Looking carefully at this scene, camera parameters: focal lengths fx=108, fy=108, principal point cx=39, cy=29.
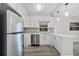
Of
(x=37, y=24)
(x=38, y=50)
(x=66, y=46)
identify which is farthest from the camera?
(x=38, y=50)

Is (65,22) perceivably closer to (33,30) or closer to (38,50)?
(33,30)

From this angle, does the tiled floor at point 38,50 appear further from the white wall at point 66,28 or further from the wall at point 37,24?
the white wall at point 66,28

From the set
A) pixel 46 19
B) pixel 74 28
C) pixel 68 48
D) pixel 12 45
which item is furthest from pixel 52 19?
pixel 12 45

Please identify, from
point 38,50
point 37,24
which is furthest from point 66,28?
point 38,50

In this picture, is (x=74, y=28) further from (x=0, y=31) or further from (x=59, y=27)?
(x=0, y=31)

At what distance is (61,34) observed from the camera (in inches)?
110

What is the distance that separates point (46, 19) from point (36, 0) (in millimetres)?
1247

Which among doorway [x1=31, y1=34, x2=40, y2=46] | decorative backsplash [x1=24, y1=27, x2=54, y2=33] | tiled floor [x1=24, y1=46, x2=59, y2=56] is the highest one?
decorative backsplash [x1=24, y1=27, x2=54, y2=33]

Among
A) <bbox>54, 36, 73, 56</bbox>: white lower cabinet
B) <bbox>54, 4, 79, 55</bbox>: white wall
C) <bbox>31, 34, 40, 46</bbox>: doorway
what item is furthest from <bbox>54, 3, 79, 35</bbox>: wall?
<bbox>31, 34, 40, 46</bbox>: doorway

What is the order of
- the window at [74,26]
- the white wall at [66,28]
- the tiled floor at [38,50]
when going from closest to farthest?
the window at [74,26] < the white wall at [66,28] < the tiled floor at [38,50]

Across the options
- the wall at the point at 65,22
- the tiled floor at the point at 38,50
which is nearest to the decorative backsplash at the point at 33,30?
the wall at the point at 65,22

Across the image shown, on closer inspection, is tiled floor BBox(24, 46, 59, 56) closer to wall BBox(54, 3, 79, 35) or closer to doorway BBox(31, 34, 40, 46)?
doorway BBox(31, 34, 40, 46)

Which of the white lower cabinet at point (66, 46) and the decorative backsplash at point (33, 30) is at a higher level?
the decorative backsplash at point (33, 30)

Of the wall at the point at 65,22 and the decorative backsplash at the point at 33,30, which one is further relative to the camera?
the wall at the point at 65,22
